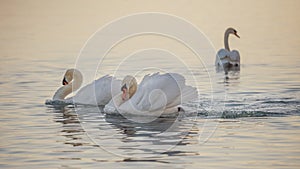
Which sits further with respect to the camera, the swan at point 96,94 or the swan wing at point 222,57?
the swan wing at point 222,57

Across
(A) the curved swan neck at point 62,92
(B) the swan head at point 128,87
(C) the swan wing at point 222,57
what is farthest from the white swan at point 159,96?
(C) the swan wing at point 222,57

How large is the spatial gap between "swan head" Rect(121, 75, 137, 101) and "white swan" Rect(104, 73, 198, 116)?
15.3 inches

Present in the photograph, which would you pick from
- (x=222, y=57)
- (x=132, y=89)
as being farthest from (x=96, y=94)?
(x=222, y=57)

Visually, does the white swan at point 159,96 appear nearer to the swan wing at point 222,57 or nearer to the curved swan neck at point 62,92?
the curved swan neck at point 62,92

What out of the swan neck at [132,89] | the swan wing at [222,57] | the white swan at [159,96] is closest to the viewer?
the white swan at [159,96]

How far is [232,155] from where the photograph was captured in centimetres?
918

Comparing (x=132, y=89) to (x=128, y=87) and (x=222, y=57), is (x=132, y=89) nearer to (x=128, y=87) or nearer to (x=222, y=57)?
(x=128, y=87)

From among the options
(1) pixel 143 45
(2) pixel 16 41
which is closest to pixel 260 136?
(1) pixel 143 45

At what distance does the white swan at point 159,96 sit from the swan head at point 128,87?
0.39m

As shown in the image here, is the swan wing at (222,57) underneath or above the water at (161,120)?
above

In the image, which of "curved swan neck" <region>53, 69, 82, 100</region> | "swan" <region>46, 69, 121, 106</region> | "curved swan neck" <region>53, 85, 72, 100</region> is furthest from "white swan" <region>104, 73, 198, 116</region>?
"curved swan neck" <region>53, 69, 82, 100</region>

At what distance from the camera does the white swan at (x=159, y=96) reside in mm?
11906

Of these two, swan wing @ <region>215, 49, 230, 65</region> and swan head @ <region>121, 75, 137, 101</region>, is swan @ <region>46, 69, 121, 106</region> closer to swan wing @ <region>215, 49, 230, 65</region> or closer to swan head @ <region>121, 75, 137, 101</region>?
swan head @ <region>121, 75, 137, 101</region>

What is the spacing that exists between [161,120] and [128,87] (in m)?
1.13
